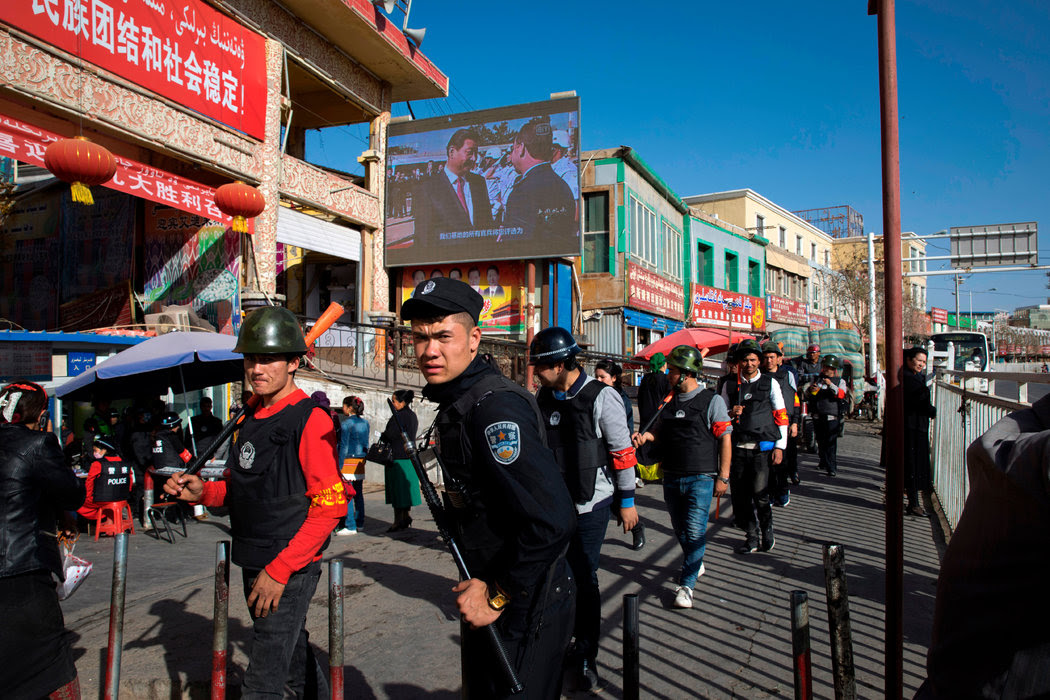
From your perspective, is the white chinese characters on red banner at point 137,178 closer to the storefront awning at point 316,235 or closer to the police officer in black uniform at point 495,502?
the storefront awning at point 316,235

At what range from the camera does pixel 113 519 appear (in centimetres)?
792

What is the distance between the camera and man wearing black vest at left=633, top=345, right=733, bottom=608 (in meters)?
4.97

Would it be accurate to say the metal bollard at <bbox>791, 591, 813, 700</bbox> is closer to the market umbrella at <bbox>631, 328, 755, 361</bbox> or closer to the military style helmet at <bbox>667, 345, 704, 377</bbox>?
the military style helmet at <bbox>667, 345, 704, 377</bbox>

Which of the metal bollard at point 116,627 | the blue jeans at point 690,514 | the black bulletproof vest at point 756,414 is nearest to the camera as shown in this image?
the metal bollard at point 116,627

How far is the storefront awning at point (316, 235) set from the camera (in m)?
14.9

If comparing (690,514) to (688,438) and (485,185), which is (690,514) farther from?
(485,185)

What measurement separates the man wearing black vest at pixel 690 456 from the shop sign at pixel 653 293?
15.6 metres

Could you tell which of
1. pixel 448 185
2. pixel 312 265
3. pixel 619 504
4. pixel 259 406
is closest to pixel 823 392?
pixel 619 504

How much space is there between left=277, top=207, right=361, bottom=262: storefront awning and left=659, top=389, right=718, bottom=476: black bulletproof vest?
39.0 ft

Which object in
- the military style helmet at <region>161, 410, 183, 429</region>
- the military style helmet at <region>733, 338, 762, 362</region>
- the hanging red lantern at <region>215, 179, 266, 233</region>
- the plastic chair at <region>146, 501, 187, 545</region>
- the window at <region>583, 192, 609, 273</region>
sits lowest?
the plastic chair at <region>146, 501, 187, 545</region>

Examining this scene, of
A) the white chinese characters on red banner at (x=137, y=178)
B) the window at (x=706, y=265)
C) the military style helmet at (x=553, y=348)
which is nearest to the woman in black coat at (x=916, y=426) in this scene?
the military style helmet at (x=553, y=348)

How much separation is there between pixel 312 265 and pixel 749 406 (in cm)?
1704

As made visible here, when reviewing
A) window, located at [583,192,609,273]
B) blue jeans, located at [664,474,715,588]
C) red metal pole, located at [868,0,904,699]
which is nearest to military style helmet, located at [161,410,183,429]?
blue jeans, located at [664,474,715,588]

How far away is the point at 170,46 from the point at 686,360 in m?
11.2
